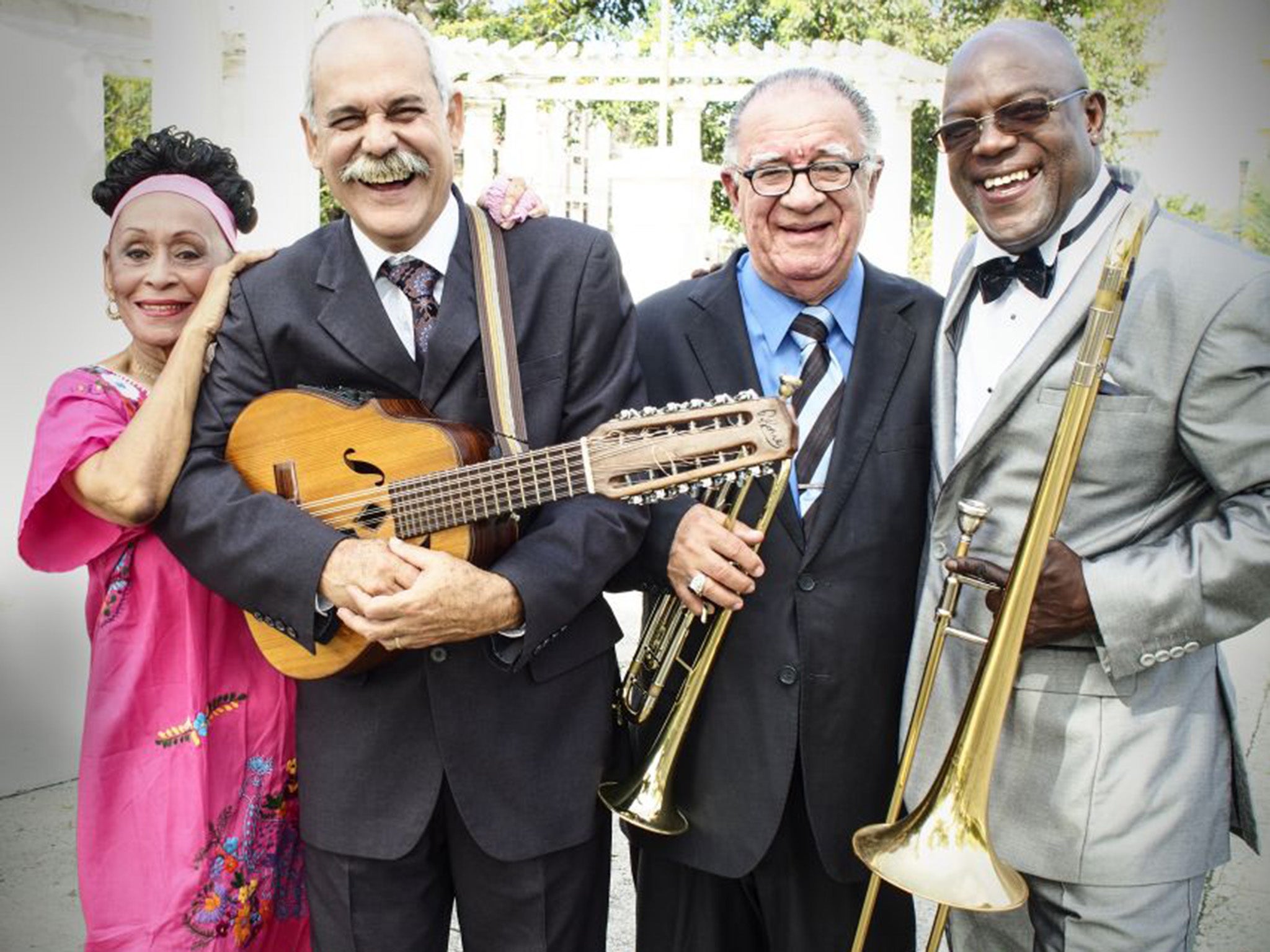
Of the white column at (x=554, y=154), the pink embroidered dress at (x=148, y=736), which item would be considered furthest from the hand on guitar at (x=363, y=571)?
the white column at (x=554, y=154)

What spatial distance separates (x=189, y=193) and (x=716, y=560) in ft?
5.51

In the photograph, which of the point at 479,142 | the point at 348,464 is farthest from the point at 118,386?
the point at 479,142

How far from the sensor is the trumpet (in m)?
2.36

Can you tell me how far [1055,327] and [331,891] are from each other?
196 cm

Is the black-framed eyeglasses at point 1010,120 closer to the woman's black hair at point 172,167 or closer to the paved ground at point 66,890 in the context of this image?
the woman's black hair at point 172,167

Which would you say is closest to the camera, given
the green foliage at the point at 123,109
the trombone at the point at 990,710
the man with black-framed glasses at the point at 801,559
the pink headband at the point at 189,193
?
the trombone at the point at 990,710

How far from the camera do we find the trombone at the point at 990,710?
74.4 inches

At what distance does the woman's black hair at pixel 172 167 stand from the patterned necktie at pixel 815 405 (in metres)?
1.57

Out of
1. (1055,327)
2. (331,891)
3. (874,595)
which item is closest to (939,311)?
(1055,327)

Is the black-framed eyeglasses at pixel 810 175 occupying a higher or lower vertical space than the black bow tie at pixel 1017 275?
higher

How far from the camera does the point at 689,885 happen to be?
2604 mm

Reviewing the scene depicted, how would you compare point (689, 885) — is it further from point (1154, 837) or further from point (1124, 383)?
point (1124, 383)

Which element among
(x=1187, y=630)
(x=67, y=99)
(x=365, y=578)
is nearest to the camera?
(x=1187, y=630)

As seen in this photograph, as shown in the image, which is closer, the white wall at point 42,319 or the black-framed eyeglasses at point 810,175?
the black-framed eyeglasses at point 810,175
